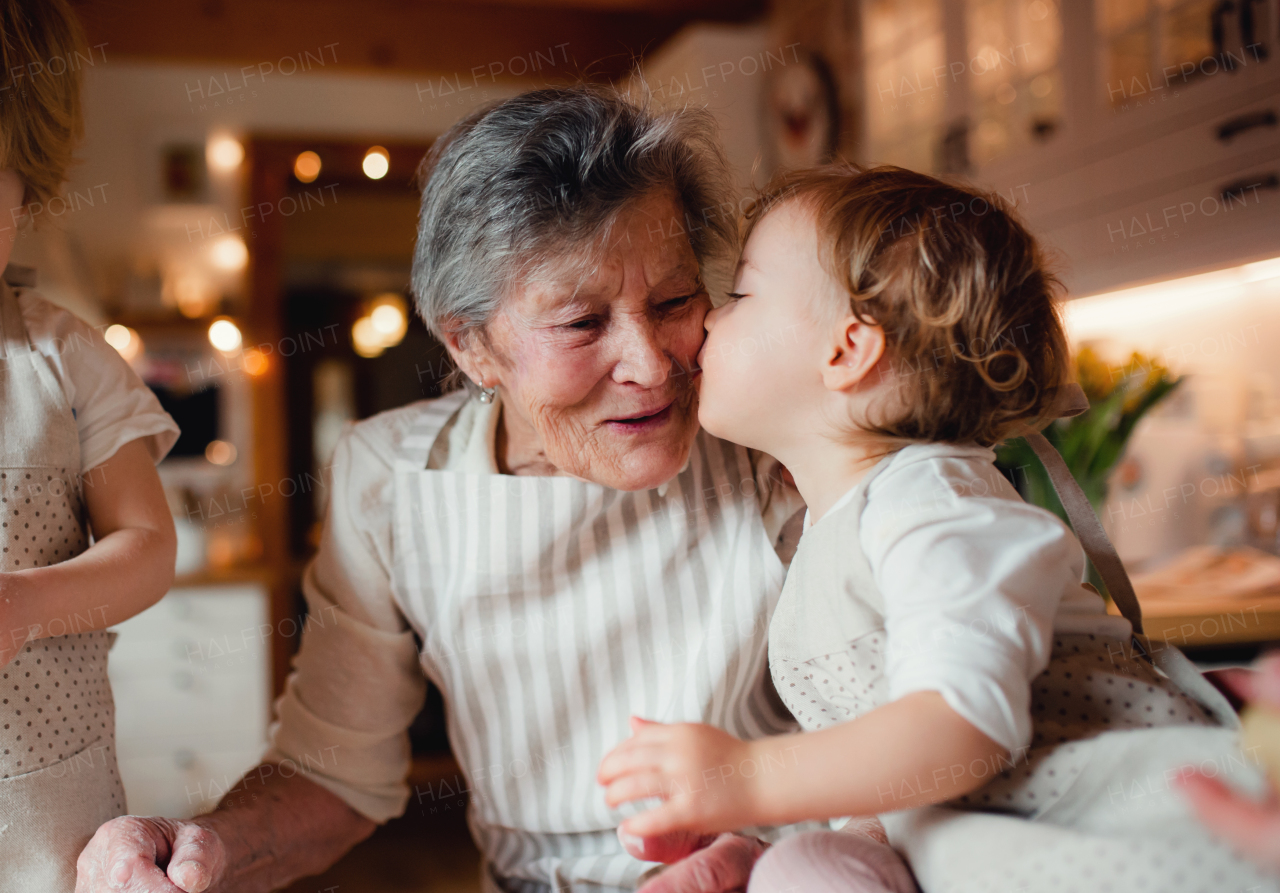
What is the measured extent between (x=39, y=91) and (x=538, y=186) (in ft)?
1.38

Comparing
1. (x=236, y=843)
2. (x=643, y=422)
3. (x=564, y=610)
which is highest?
(x=643, y=422)

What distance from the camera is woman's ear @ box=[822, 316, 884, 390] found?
789mm

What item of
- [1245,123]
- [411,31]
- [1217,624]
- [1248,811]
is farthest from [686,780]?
[411,31]

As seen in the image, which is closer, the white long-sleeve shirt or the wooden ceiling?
the white long-sleeve shirt

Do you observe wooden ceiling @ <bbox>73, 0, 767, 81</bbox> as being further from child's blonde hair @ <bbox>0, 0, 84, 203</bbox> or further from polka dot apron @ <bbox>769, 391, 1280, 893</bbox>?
polka dot apron @ <bbox>769, 391, 1280, 893</bbox>

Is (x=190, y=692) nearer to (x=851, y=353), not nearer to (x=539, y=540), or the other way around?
(x=539, y=540)

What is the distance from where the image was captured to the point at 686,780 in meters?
0.60

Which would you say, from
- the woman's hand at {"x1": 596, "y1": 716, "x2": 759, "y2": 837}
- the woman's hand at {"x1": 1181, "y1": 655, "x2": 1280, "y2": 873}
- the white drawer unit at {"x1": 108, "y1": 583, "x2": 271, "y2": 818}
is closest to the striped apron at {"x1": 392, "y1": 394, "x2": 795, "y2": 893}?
the woman's hand at {"x1": 596, "y1": 716, "x2": 759, "y2": 837}

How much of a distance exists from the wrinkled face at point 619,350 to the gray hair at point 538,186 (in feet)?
0.07

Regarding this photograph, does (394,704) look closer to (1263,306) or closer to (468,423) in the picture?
(468,423)

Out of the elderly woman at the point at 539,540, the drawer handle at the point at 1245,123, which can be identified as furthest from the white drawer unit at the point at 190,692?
the drawer handle at the point at 1245,123

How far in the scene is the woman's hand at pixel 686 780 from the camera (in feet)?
1.97

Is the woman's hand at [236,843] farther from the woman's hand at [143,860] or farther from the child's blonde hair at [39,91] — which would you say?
the child's blonde hair at [39,91]

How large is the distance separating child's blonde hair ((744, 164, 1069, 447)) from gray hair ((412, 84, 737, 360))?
0.76ft
